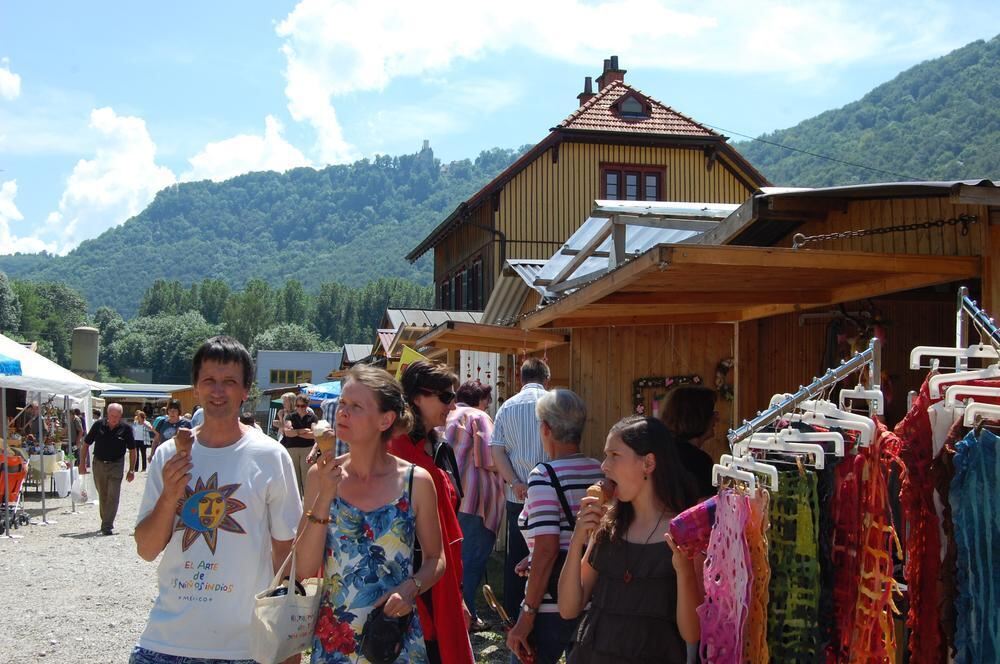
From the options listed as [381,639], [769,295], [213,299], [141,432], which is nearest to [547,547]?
[381,639]

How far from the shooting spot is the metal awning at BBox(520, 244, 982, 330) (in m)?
4.58

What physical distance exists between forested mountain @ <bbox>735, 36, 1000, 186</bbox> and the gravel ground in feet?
157

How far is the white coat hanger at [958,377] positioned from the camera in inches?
103

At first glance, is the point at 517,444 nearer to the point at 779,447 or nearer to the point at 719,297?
the point at 719,297

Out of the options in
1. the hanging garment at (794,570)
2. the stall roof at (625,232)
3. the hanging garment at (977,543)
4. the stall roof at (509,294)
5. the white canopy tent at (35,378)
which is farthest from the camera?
the stall roof at (509,294)

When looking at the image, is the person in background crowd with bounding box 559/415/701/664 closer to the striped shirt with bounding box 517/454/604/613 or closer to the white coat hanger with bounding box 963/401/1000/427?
the striped shirt with bounding box 517/454/604/613

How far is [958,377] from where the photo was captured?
263cm

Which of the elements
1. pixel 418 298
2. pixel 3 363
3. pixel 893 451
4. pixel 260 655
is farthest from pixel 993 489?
pixel 418 298

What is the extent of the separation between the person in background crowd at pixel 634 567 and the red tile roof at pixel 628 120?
24.7m

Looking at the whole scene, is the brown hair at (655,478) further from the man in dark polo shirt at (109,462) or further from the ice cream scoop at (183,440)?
the man in dark polo shirt at (109,462)

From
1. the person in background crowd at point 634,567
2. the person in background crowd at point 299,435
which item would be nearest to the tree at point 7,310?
the person in background crowd at point 299,435

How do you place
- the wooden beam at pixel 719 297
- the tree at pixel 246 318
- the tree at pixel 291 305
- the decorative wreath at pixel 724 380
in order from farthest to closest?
the tree at pixel 291 305, the tree at pixel 246 318, the decorative wreath at pixel 724 380, the wooden beam at pixel 719 297

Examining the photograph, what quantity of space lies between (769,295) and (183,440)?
4220 millimetres

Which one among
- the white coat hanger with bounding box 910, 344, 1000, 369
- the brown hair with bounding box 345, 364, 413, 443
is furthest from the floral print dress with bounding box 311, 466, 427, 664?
the white coat hanger with bounding box 910, 344, 1000, 369
